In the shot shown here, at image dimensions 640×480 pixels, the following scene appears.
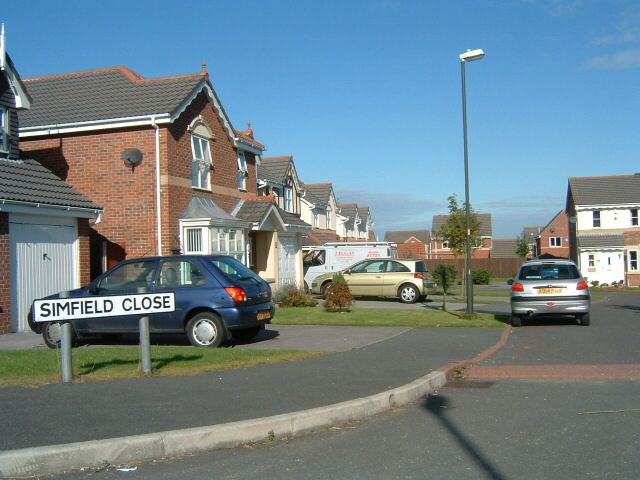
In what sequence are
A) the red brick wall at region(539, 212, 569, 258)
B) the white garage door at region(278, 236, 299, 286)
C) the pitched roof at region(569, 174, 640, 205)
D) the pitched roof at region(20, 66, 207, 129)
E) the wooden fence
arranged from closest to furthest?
1. the pitched roof at region(20, 66, 207, 129)
2. the white garage door at region(278, 236, 299, 286)
3. the pitched roof at region(569, 174, 640, 205)
4. the wooden fence
5. the red brick wall at region(539, 212, 569, 258)

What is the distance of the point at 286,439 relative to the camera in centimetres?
629

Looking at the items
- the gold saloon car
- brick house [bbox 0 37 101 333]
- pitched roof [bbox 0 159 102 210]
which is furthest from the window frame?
the gold saloon car

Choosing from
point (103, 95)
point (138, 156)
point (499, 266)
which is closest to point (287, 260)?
point (138, 156)

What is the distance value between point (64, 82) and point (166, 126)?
17.4 ft

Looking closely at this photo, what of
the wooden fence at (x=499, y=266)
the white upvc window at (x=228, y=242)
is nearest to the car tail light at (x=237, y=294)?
the white upvc window at (x=228, y=242)

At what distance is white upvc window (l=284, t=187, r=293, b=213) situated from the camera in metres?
35.5

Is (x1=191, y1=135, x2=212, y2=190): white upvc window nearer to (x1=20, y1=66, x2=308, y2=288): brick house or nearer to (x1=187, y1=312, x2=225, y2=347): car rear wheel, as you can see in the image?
(x1=20, y1=66, x2=308, y2=288): brick house

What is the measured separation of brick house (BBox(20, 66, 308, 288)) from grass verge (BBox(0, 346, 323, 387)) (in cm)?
848

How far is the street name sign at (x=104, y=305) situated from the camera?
27.6 feet

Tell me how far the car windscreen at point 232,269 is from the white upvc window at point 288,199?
22828 millimetres

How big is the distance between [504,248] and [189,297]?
3484 inches

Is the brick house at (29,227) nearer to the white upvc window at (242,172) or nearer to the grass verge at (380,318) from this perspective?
the grass verge at (380,318)

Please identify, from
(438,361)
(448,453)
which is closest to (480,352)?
(438,361)

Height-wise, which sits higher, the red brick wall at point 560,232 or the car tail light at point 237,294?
the red brick wall at point 560,232
